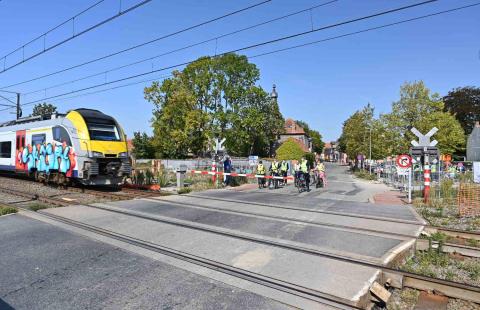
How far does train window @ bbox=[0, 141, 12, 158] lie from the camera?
20375 mm

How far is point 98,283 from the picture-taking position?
194 inches

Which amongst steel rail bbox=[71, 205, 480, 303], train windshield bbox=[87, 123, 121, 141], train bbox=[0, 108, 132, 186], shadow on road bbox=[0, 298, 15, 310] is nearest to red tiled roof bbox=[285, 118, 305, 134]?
train bbox=[0, 108, 132, 186]

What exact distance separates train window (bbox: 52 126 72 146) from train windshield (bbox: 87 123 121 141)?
961mm

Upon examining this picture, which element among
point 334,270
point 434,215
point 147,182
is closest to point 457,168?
point 434,215

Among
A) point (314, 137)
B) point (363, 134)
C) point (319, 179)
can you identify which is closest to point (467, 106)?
point (363, 134)

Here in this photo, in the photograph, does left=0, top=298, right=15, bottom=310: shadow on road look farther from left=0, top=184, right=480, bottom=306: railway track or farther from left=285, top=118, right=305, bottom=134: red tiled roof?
left=285, top=118, right=305, bottom=134: red tiled roof

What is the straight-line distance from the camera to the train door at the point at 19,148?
1881cm

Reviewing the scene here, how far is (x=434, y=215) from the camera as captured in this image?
11.0m

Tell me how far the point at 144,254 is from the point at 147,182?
13.5 meters

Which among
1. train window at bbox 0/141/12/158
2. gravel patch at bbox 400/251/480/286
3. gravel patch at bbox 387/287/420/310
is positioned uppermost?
train window at bbox 0/141/12/158

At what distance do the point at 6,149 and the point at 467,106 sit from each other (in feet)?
193

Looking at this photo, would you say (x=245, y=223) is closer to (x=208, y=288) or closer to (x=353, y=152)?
(x=208, y=288)

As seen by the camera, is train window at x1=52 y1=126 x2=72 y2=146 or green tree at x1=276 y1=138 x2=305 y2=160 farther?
green tree at x1=276 y1=138 x2=305 y2=160

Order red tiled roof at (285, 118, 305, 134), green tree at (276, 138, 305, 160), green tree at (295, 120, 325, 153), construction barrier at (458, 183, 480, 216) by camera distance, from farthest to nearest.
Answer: green tree at (295, 120, 325, 153) < red tiled roof at (285, 118, 305, 134) < green tree at (276, 138, 305, 160) < construction barrier at (458, 183, 480, 216)
